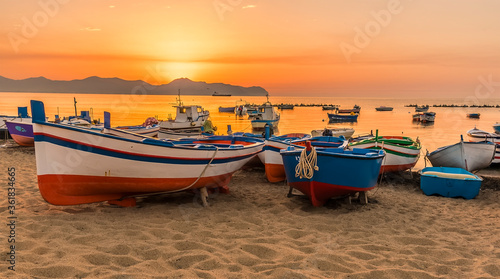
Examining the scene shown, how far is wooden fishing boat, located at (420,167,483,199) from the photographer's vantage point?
9664 millimetres

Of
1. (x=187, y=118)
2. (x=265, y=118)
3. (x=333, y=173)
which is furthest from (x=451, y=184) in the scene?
(x=265, y=118)

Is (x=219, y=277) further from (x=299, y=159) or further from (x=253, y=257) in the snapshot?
(x=299, y=159)

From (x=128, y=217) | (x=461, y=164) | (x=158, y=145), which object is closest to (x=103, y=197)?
(x=128, y=217)

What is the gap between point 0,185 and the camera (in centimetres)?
848

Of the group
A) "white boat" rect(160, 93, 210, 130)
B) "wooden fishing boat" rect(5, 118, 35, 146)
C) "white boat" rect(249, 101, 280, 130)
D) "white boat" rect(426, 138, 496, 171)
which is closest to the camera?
"white boat" rect(426, 138, 496, 171)

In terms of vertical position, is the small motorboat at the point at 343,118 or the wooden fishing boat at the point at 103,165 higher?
the wooden fishing boat at the point at 103,165

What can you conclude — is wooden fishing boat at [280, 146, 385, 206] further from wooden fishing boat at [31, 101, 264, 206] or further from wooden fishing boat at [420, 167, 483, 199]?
wooden fishing boat at [420, 167, 483, 199]

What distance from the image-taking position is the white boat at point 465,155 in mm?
14039

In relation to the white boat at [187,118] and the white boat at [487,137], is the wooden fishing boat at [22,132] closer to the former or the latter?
the white boat at [187,118]

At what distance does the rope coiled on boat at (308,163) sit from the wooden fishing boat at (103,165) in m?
2.14

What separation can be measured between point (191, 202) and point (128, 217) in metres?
1.71

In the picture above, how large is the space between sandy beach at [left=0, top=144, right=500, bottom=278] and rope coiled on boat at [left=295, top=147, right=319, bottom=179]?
909 mm

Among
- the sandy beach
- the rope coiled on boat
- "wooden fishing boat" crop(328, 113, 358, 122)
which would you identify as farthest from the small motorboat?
the rope coiled on boat

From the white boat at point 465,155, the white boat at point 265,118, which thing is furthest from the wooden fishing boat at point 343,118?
the white boat at point 465,155
